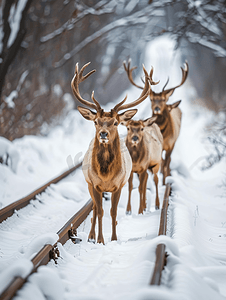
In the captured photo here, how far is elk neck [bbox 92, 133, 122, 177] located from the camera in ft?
15.1

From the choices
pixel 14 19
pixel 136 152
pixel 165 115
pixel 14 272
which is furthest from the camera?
pixel 165 115

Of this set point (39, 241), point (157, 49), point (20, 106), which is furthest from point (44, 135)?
point (39, 241)

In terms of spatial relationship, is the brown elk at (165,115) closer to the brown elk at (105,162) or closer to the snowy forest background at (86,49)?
Result: the snowy forest background at (86,49)

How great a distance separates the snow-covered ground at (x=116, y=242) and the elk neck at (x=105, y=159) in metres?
0.91

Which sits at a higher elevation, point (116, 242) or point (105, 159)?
point (105, 159)

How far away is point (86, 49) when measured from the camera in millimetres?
16578

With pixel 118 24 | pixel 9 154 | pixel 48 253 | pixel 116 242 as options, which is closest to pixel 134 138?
pixel 116 242

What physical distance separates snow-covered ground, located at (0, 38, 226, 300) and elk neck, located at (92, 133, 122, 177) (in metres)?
0.91

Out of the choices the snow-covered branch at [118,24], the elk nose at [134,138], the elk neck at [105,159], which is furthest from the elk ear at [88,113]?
the snow-covered branch at [118,24]

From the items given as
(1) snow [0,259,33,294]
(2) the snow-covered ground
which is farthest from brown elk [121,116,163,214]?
(1) snow [0,259,33,294]

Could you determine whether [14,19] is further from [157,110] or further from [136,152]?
[136,152]

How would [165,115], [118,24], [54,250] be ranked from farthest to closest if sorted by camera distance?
[118,24], [165,115], [54,250]

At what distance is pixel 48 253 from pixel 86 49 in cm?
1445

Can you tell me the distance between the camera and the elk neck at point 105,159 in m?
4.62
